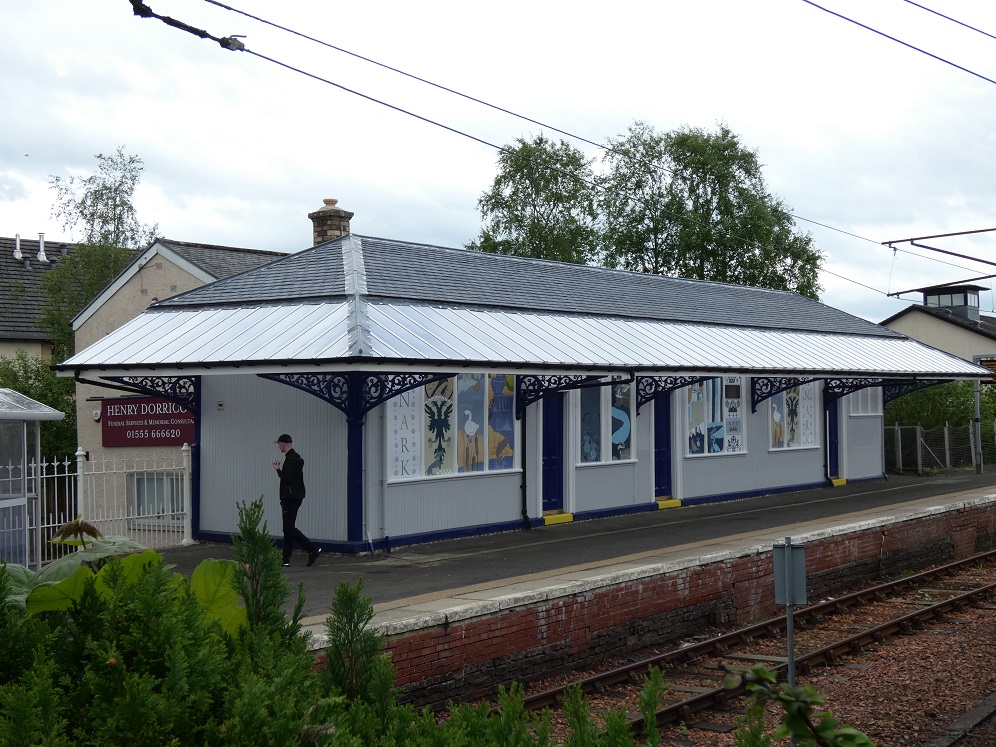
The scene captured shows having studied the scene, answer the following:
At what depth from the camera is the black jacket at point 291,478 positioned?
13.9 m

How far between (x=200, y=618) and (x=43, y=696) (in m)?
0.51

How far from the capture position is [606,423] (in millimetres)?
19422

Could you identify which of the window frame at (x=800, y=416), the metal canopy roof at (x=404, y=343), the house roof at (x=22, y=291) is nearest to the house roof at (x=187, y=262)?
the metal canopy roof at (x=404, y=343)

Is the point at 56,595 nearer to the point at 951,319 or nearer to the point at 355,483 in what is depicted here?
the point at 355,483

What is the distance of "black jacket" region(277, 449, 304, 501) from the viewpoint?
13945 mm

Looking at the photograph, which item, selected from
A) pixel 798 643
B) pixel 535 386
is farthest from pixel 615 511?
pixel 798 643

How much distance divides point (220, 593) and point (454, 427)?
12.8 metres

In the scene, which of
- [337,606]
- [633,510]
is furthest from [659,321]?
[337,606]

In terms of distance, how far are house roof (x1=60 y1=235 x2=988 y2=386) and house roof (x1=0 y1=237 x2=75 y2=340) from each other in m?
13.7

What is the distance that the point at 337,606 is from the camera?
3.54 metres

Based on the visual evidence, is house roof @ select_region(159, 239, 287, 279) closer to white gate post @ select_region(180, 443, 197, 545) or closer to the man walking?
white gate post @ select_region(180, 443, 197, 545)

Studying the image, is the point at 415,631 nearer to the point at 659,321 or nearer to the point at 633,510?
the point at 633,510

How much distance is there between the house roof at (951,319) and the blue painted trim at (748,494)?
87.5 feet

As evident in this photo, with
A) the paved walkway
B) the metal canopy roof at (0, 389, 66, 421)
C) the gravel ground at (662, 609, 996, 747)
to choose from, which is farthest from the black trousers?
the gravel ground at (662, 609, 996, 747)
